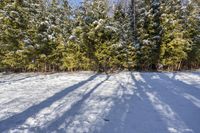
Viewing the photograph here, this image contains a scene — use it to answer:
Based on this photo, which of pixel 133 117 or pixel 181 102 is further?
pixel 181 102

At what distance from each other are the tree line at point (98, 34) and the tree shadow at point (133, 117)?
6325 mm

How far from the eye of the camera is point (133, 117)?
13.8 ft

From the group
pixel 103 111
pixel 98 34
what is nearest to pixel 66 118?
pixel 103 111

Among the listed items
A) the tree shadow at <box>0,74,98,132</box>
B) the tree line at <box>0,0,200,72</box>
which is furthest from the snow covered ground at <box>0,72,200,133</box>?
the tree line at <box>0,0,200,72</box>

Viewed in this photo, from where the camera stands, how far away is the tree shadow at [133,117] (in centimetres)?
364

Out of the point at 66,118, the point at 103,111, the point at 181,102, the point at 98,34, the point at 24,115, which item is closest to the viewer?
the point at 66,118

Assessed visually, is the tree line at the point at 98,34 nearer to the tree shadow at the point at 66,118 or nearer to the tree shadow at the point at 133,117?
the tree shadow at the point at 133,117

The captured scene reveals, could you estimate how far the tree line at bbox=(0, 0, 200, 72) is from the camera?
11.8 meters

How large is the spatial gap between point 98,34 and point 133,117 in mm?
7790

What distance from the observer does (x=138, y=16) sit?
1250cm

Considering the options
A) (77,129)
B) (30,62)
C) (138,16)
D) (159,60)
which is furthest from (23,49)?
(77,129)

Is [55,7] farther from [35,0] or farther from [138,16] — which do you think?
[138,16]

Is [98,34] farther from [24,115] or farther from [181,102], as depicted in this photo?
[24,115]

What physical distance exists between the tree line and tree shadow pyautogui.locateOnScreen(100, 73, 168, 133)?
6325 mm
